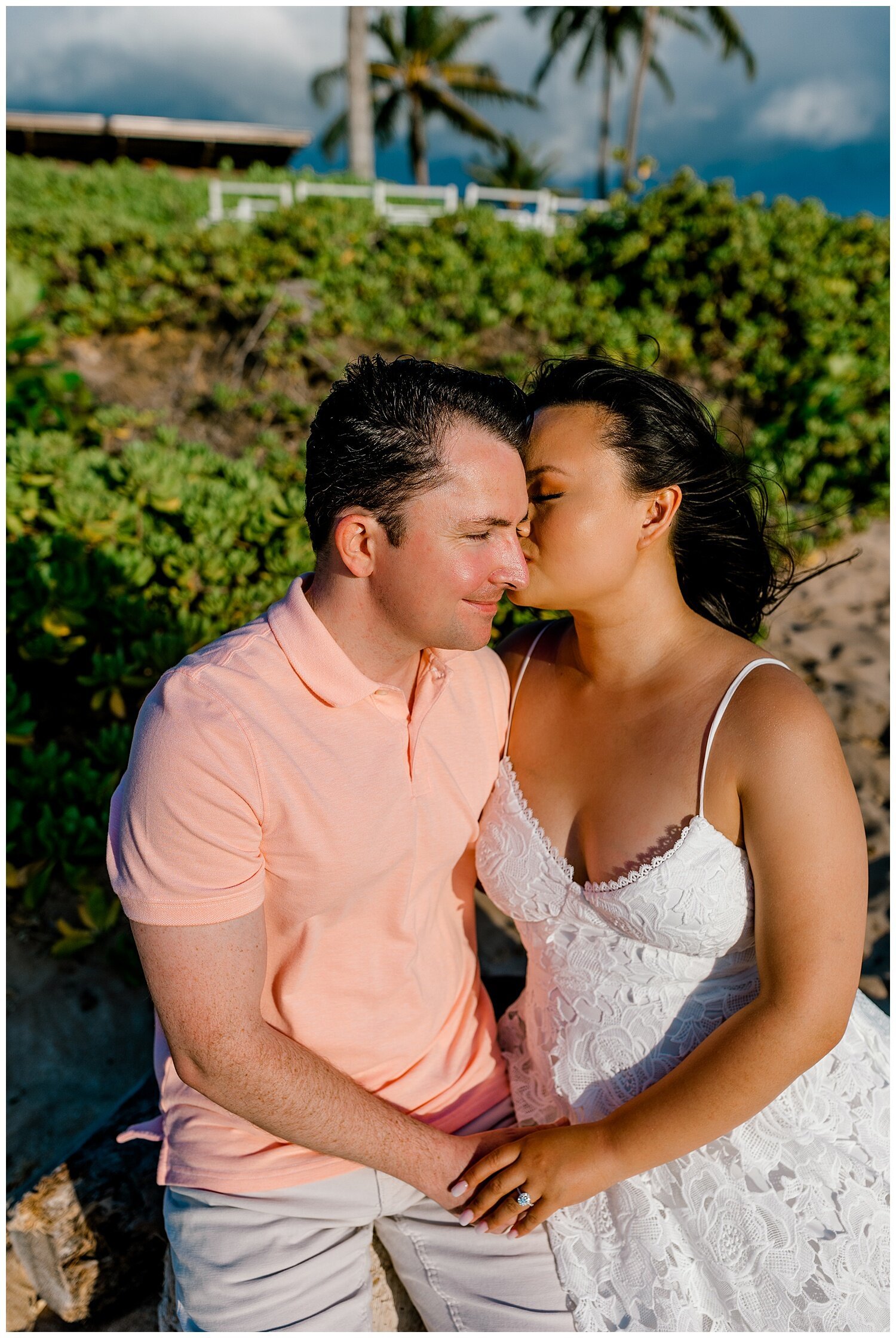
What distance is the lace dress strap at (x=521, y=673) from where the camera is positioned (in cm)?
239

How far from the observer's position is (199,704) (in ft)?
5.74

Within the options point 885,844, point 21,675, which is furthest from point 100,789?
point 885,844

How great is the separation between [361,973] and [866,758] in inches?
137

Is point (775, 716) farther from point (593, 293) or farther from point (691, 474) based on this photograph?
point (593, 293)

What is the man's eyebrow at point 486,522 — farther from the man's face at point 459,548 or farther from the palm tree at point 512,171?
the palm tree at point 512,171

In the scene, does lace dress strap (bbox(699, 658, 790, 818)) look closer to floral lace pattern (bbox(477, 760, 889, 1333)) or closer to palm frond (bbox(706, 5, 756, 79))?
floral lace pattern (bbox(477, 760, 889, 1333))

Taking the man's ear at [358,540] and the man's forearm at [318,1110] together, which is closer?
the man's forearm at [318,1110]

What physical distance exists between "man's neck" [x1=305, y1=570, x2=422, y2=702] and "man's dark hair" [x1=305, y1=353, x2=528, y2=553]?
0.14 metres

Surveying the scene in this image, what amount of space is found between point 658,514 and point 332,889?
1.23 m

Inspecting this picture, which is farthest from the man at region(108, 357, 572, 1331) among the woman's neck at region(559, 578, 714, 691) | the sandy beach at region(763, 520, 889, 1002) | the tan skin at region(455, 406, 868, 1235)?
the sandy beach at region(763, 520, 889, 1002)

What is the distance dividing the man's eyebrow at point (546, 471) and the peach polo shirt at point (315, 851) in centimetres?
51

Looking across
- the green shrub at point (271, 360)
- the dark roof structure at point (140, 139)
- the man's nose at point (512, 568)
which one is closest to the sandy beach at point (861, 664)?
the green shrub at point (271, 360)

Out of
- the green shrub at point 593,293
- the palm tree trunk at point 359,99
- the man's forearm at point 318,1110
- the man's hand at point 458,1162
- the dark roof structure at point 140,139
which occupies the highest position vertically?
the dark roof structure at point 140,139

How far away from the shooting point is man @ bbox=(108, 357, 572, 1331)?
1729 millimetres
